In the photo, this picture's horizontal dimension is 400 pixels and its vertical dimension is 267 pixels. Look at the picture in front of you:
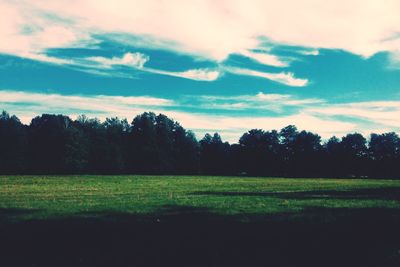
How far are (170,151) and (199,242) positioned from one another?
366ft

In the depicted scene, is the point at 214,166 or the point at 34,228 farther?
the point at 214,166

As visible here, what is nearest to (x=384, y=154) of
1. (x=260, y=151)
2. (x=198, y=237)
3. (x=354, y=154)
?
(x=354, y=154)

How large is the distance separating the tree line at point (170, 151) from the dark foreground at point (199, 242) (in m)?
95.3

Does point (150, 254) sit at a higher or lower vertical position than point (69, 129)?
lower

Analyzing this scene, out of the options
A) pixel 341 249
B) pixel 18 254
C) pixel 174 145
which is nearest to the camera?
pixel 18 254

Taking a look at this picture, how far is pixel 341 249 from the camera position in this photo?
10.2 m

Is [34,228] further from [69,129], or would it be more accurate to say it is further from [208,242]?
[69,129]

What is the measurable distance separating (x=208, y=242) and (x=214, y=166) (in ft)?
422

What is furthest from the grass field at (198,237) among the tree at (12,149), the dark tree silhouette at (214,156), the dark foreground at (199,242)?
the dark tree silhouette at (214,156)

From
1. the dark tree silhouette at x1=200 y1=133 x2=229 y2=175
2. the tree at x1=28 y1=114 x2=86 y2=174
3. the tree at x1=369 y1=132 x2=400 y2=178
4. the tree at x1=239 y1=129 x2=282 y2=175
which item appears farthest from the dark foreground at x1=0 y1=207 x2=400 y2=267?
the tree at x1=239 y1=129 x2=282 y2=175

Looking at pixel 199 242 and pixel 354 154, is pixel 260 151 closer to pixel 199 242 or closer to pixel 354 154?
pixel 354 154

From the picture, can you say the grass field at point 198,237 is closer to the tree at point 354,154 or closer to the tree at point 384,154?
the tree at point 354,154

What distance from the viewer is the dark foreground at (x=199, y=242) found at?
9055 mm

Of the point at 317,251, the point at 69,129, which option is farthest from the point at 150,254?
the point at 69,129
